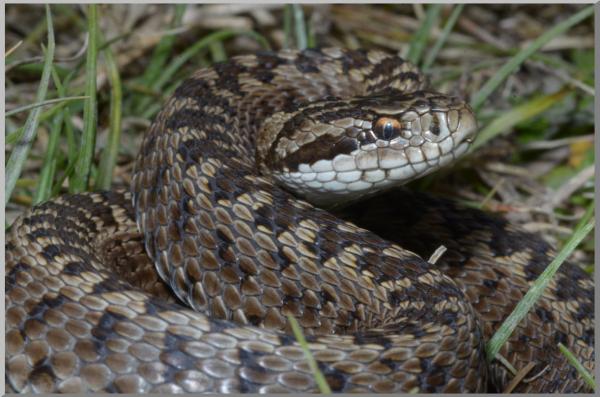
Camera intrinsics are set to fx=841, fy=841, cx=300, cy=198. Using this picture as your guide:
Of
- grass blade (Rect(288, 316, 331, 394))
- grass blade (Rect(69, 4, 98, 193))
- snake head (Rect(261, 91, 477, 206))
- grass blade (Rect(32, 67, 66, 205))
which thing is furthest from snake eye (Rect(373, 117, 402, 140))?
grass blade (Rect(32, 67, 66, 205))

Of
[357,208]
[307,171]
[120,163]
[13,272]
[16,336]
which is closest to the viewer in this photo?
[16,336]

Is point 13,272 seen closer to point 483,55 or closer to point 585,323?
point 585,323

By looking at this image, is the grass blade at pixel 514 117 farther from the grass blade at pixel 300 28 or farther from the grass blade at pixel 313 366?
the grass blade at pixel 313 366

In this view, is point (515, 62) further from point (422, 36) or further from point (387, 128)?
point (387, 128)

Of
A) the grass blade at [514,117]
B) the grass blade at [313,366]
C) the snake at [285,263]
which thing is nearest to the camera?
the grass blade at [313,366]

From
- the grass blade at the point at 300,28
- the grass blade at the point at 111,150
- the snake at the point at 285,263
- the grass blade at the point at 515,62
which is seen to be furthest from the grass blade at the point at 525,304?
the grass blade at the point at 300,28

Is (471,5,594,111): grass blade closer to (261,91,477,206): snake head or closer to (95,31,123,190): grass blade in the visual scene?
(261,91,477,206): snake head

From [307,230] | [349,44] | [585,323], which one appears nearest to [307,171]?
[307,230]
